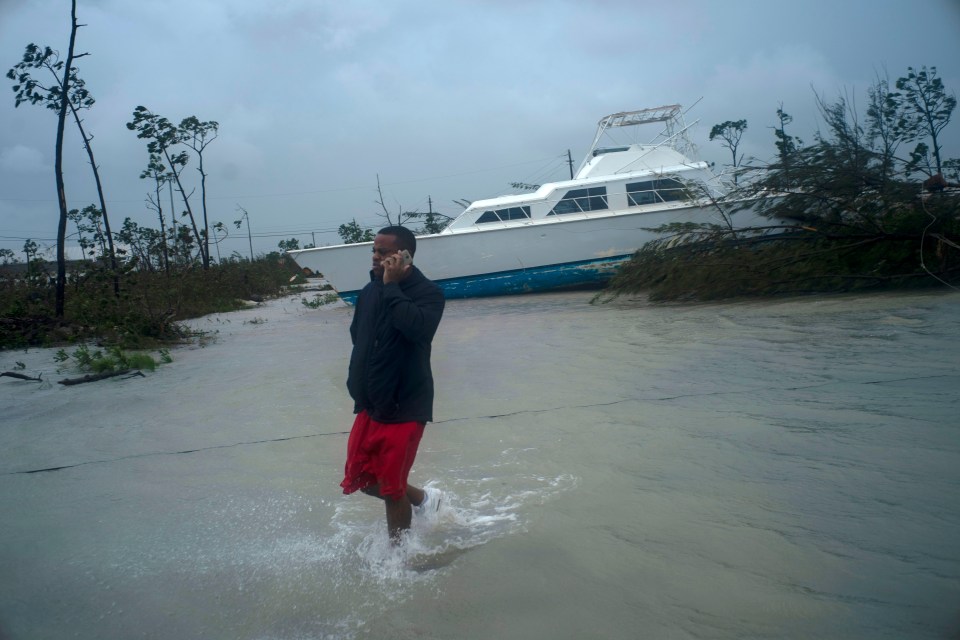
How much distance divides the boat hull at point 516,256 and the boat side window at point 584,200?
251 millimetres

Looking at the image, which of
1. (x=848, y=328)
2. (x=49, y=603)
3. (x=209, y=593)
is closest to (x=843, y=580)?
(x=209, y=593)

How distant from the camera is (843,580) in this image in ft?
9.48

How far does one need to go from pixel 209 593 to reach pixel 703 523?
7.22ft

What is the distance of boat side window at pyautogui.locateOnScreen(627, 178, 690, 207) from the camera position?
52.5 ft

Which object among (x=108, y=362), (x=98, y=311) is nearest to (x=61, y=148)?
(x=98, y=311)

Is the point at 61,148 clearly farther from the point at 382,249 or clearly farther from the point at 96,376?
the point at 382,249

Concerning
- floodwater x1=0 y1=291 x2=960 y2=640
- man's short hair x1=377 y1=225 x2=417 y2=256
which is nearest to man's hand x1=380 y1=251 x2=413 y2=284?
man's short hair x1=377 y1=225 x2=417 y2=256

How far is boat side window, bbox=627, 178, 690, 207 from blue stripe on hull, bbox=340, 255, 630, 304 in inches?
50.5

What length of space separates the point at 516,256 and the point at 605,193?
230 cm

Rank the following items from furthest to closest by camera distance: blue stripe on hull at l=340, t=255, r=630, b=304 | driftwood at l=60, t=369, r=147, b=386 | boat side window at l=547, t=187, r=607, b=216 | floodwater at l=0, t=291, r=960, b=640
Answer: blue stripe on hull at l=340, t=255, r=630, b=304 → boat side window at l=547, t=187, r=607, b=216 → driftwood at l=60, t=369, r=147, b=386 → floodwater at l=0, t=291, r=960, b=640

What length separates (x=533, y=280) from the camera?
1655 cm

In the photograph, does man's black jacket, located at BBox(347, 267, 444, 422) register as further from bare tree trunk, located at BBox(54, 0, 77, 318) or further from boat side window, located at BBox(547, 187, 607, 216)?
boat side window, located at BBox(547, 187, 607, 216)

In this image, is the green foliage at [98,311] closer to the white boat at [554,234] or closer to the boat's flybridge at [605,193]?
the white boat at [554,234]

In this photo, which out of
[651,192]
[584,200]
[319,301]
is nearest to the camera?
[651,192]
